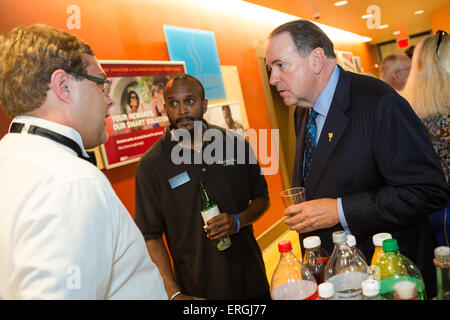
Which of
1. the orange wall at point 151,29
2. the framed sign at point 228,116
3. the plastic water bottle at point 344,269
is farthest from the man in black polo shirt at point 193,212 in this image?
the framed sign at point 228,116

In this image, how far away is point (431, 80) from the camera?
2391mm

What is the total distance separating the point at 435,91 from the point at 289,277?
185 centimetres

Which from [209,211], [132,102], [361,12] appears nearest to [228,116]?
[132,102]

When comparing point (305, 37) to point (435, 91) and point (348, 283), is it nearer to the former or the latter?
point (348, 283)

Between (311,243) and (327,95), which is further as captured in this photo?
(327,95)

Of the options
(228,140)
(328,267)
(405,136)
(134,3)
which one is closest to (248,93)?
(134,3)

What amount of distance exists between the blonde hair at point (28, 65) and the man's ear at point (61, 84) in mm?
14

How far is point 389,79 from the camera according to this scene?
453 cm

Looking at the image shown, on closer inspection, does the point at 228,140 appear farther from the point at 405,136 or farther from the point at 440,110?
the point at 440,110

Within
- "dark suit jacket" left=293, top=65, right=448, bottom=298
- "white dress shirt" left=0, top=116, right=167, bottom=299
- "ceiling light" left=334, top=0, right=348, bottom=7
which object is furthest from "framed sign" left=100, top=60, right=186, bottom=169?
"ceiling light" left=334, top=0, right=348, bottom=7

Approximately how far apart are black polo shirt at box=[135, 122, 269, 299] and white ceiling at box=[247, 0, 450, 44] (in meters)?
4.55

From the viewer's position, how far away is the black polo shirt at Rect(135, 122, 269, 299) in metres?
2.04

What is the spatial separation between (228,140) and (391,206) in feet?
3.89

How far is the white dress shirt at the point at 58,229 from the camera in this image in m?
0.82
